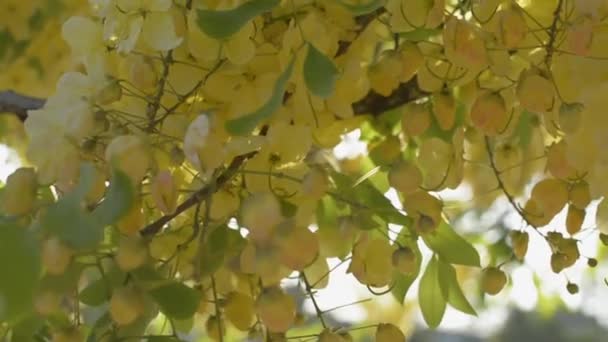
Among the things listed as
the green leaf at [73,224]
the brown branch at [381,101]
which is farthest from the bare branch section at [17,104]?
the green leaf at [73,224]

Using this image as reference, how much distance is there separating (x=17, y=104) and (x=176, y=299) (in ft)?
0.74

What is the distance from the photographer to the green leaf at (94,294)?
53 cm

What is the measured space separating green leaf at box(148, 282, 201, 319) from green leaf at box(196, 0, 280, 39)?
0.11 metres

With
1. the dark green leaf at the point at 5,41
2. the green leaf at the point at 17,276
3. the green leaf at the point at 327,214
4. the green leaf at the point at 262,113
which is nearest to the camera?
the green leaf at the point at 17,276

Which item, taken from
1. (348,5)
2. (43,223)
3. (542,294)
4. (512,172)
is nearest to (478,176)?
(512,172)

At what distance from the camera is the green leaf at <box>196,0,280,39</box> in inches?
18.9

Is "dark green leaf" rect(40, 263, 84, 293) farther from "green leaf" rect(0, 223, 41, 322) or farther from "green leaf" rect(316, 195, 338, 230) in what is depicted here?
"green leaf" rect(316, 195, 338, 230)

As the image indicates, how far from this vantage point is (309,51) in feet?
1.63

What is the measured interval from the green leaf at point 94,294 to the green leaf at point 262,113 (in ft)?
0.32

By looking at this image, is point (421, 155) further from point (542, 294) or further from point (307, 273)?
point (542, 294)

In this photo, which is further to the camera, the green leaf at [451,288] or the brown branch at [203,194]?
the green leaf at [451,288]

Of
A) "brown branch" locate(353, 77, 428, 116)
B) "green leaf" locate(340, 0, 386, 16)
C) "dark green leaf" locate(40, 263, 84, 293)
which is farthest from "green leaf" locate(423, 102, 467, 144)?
"dark green leaf" locate(40, 263, 84, 293)

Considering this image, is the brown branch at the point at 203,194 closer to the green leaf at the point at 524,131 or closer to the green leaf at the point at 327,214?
the green leaf at the point at 327,214

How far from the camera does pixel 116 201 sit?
43 cm
